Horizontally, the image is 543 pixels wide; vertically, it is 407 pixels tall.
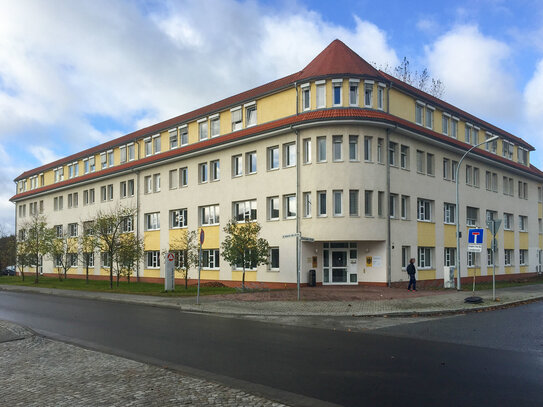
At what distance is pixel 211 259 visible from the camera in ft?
115

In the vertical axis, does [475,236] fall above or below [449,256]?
above

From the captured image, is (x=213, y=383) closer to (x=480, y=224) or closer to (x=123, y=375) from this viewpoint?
(x=123, y=375)

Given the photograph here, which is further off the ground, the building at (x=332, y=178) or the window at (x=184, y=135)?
the window at (x=184, y=135)

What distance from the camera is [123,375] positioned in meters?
7.57

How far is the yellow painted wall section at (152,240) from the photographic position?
3938 cm

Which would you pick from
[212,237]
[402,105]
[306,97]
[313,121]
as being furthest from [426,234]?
[212,237]

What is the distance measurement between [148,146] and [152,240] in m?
8.00

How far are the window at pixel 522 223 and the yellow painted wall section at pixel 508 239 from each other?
198cm

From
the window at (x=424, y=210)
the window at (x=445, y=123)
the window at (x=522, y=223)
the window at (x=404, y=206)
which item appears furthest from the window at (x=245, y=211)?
the window at (x=522, y=223)

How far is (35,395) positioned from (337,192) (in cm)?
2281

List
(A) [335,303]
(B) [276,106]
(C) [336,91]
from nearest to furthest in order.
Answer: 1. (A) [335,303]
2. (C) [336,91]
3. (B) [276,106]

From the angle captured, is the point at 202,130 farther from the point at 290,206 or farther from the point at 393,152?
the point at 393,152

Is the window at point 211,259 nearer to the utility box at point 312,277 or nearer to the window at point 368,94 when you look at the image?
the utility box at point 312,277

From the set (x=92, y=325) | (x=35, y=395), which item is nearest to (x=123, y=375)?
(x=35, y=395)
